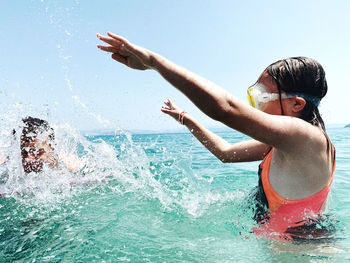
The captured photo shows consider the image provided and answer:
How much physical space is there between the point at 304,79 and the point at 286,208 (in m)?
1.10

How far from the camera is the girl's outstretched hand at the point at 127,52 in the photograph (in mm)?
1574

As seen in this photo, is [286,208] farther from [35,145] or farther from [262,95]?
[35,145]

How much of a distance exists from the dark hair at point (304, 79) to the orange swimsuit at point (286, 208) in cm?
61

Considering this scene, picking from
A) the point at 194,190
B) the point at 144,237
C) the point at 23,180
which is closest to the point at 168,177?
the point at 194,190

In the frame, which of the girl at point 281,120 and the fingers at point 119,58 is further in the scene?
the fingers at point 119,58

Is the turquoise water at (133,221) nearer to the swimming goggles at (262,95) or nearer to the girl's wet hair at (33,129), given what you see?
the girl's wet hair at (33,129)

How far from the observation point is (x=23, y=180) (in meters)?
4.78

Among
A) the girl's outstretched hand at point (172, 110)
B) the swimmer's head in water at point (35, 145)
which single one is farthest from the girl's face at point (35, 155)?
the girl's outstretched hand at point (172, 110)

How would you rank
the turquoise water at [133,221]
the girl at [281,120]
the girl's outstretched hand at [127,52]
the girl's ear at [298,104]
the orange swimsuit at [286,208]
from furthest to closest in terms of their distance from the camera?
the turquoise water at [133,221] → the orange swimsuit at [286,208] → the girl's ear at [298,104] → the girl's outstretched hand at [127,52] → the girl at [281,120]

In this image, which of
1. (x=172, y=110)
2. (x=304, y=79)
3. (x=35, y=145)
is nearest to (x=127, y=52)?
(x=304, y=79)

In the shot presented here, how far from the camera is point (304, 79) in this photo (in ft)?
6.13

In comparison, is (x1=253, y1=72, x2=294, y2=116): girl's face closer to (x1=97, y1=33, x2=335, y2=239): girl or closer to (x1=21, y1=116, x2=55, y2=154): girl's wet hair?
(x1=97, y1=33, x2=335, y2=239): girl

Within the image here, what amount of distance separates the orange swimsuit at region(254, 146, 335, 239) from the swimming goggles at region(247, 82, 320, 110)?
0.65 metres

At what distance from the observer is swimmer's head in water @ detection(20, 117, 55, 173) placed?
485cm
